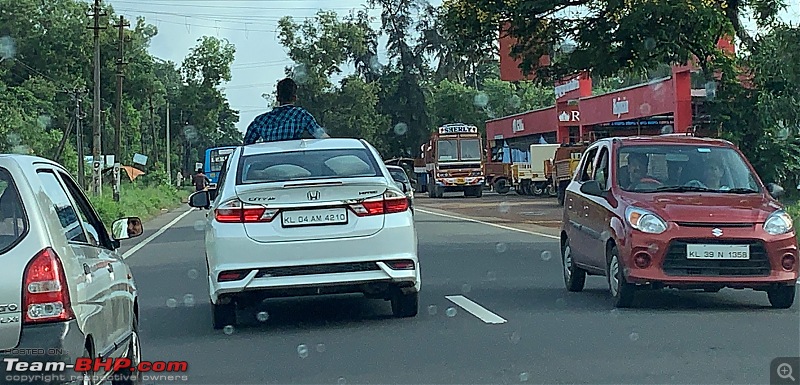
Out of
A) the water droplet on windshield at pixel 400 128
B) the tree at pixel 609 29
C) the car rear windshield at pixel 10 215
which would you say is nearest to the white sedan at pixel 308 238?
the car rear windshield at pixel 10 215

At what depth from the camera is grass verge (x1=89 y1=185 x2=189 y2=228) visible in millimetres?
33781

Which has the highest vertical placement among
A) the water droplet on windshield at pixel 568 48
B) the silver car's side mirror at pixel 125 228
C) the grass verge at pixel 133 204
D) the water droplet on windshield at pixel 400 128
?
the water droplet on windshield at pixel 568 48

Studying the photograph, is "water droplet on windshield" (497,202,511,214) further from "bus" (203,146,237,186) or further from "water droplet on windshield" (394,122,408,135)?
"water droplet on windshield" (394,122,408,135)

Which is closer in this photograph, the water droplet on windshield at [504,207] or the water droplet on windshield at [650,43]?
the water droplet on windshield at [650,43]

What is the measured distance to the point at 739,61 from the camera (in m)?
26.9

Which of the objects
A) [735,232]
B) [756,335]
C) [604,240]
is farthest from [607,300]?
[756,335]

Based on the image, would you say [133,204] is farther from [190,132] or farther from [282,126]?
[190,132]

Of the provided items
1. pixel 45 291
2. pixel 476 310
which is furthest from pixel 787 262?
pixel 45 291

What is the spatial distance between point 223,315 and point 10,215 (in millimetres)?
4897

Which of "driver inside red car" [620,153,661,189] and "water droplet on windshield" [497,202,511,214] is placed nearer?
"driver inside red car" [620,153,661,189]

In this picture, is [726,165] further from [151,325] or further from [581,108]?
[581,108]

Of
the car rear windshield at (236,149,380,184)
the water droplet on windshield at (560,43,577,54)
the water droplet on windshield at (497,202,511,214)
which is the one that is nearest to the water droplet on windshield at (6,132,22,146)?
the water droplet on windshield at (497,202,511,214)

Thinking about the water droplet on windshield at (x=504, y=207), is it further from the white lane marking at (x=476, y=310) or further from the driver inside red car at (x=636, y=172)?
the driver inside red car at (x=636, y=172)

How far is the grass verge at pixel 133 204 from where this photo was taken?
1330 inches
